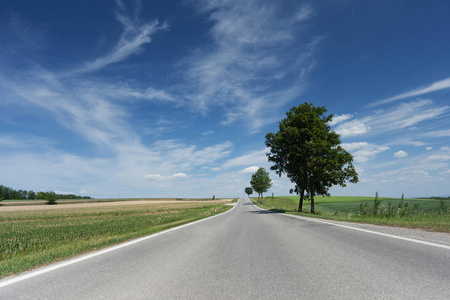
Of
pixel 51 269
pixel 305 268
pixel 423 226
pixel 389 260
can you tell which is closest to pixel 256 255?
pixel 305 268

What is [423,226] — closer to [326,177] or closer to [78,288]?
[78,288]

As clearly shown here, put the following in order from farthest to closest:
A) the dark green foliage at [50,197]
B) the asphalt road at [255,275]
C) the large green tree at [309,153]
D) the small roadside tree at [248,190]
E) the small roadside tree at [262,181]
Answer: the small roadside tree at [248,190]
the dark green foliage at [50,197]
the small roadside tree at [262,181]
the large green tree at [309,153]
the asphalt road at [255,275]

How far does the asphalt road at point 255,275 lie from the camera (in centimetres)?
310

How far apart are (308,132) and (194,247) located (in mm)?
21024

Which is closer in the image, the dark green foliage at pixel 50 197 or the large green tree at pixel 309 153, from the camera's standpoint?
the large green tree at pixel 309 153

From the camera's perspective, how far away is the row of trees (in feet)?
78.2

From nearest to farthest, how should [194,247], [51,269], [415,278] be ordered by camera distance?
[415,278] → [51,269] → [194,247]

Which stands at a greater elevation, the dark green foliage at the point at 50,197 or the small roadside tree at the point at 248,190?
the small roadside tree at the point at 248,190

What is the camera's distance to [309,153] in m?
24.8

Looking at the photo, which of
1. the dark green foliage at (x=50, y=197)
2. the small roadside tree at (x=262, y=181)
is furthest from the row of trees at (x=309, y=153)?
the dark green foliage at (x=50, y=197)

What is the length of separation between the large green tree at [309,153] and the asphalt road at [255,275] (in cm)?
1875

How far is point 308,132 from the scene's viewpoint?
24766 mm

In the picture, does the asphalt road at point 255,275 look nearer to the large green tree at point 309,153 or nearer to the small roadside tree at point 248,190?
the large green tree at point 309,153

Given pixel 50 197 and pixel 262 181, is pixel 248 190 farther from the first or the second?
pixel 50 197
